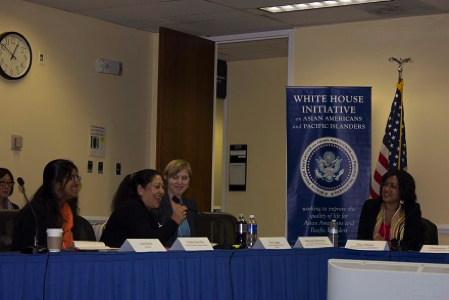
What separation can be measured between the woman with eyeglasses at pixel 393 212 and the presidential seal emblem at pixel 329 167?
1.45m

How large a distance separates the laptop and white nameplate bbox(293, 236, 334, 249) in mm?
1587

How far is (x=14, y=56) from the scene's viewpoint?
23.2 ft

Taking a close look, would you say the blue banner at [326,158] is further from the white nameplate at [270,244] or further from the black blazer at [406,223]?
the white nameplate at [270,244]

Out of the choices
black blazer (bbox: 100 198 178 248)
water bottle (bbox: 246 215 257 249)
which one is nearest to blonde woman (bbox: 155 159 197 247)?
black blazer (bbox: 100 198 178 248)

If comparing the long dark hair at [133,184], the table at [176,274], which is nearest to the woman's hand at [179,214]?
the long dark hair at [133,184]

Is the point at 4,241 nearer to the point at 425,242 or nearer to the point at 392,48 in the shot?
the point at 425,242

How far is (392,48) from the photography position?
771cm

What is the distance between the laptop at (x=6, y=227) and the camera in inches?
190

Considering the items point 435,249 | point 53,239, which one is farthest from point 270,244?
point 53,239

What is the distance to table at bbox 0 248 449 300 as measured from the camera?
3094 mm

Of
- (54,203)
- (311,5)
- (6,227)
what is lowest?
(6,227)

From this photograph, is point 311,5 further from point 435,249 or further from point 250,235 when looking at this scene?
point 435,249

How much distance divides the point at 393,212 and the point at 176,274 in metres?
2.71

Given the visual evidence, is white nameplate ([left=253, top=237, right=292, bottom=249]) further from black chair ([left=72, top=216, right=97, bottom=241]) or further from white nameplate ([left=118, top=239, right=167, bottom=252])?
black chair ([left=72, top=216, right=97, bottom=241])
